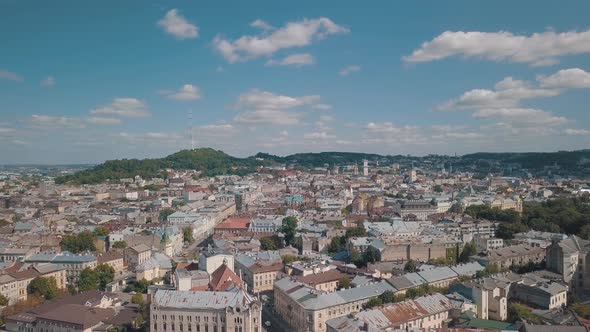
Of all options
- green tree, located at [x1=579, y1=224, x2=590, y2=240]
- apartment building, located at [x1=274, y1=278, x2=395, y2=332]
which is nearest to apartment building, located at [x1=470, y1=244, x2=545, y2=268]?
green tree, located at [x1=579, y1=224, x2=590, y2=240]

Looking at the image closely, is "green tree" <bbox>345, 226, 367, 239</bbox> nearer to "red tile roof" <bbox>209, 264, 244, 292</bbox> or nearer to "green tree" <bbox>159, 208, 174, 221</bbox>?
"red tile roof" <bbox>209, 264, 244, 292</bbox>

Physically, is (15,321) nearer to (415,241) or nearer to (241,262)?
(241,262)

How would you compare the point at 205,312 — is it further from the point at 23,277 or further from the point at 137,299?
the point at 23,277

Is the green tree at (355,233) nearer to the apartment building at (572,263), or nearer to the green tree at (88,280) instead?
the apartment building at (572,263)

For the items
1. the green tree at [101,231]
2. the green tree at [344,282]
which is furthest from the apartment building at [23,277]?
the green tree at [344,282]

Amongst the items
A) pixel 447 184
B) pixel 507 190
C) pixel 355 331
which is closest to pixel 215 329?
pixel 355 331

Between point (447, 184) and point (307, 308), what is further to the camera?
point (447, 184)
